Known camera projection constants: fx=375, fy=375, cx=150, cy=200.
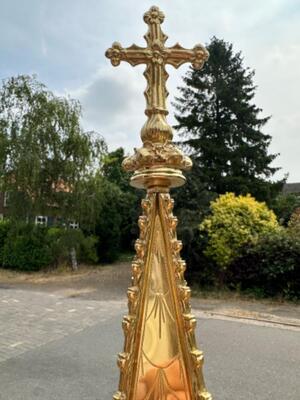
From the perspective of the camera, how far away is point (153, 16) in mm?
1231

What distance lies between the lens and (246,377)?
14.9 ft

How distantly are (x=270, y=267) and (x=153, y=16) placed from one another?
10045 mm

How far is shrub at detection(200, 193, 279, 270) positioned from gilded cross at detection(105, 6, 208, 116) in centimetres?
1046

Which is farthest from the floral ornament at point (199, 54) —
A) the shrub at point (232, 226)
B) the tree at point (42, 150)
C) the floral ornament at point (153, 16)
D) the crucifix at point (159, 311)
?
the tree at point (42, 150)

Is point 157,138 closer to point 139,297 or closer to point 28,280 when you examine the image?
point 139,297

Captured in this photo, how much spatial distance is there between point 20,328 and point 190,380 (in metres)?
6.66

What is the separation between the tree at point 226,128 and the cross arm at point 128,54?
18233 millimetres

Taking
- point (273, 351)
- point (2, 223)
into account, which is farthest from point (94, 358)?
point (2, 223)

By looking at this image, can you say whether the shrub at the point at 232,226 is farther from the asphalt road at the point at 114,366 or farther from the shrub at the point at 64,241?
the shrub at the point at 64,241

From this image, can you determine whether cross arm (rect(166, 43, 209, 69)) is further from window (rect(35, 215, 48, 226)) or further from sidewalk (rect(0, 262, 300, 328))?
window (rect(35, 215, 48, 226))

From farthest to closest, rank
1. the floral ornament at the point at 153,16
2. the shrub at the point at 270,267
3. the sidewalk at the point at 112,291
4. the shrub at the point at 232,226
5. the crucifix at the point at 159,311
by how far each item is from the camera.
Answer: the shrub at the point at 232,226, the shrub at the point at 270,267, the sidewalk at the point at 112,291, the floral ornament at the point at 153,16, the crucifix at the point at 159,311

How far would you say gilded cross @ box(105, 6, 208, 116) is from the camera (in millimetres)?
1208

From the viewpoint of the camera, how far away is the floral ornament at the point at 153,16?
123cm

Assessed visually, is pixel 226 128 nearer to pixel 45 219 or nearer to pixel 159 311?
pixel 45 219
